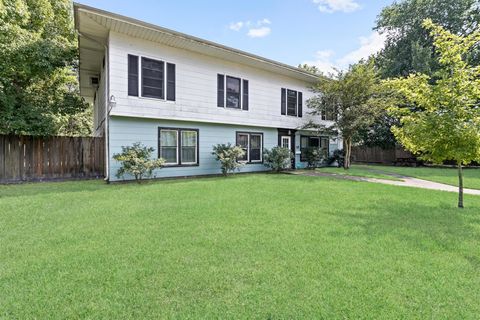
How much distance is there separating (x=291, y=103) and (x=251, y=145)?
3.93 meters

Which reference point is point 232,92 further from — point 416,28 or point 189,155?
point 416,28

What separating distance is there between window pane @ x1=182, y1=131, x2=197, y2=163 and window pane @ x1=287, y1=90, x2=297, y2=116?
252 inches

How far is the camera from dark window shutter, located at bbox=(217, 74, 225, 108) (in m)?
12.3

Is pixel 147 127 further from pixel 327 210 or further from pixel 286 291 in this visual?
pixel 286 291

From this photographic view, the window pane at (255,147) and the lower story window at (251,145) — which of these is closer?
the lower story window at (251,145)

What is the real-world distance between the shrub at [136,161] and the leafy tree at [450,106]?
8.28 meters

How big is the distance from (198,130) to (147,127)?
2335mm

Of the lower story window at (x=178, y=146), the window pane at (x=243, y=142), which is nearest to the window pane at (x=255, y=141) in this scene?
the window pane at (x=243, y=142)

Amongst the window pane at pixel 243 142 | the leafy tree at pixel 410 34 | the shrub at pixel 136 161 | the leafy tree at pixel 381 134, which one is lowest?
the shrub at pixel 136 161

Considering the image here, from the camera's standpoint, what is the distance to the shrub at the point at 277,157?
44.5 feet

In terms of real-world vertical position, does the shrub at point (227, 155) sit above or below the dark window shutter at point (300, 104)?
below

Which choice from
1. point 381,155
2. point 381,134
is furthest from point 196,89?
point 381,155

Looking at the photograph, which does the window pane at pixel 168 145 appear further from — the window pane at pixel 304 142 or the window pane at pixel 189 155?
the window pane at pixel 304 142

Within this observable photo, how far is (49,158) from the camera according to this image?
10297 mm
